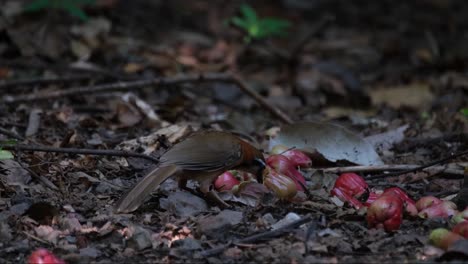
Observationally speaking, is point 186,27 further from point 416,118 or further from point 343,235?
point 343,235

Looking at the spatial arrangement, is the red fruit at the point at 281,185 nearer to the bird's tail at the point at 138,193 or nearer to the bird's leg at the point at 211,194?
the bird's leg at the point at 211,194

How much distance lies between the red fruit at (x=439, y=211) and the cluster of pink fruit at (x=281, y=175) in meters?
0.69

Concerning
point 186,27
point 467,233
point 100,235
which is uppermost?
point 467,233

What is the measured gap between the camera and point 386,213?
384cm

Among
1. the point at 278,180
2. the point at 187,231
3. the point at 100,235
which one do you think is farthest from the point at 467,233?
the point at 100,235

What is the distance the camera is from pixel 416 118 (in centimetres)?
679

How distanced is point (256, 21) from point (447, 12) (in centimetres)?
328

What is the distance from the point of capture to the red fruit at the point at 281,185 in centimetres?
416

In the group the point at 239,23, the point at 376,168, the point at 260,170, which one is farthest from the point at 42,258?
the point at 239,23

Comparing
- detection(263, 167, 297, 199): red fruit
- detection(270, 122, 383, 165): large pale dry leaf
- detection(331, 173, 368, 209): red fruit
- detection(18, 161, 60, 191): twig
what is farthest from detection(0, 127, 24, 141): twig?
detection(331, 173, 368, 209): red fruit

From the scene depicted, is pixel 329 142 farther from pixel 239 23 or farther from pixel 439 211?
pixel 239 23

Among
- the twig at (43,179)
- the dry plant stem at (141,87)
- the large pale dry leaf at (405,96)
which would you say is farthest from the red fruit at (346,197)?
the large pale dry leaf at (405,96)

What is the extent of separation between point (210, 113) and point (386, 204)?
10.8ft

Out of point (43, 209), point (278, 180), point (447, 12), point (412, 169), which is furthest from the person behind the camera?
point (447, 12)
